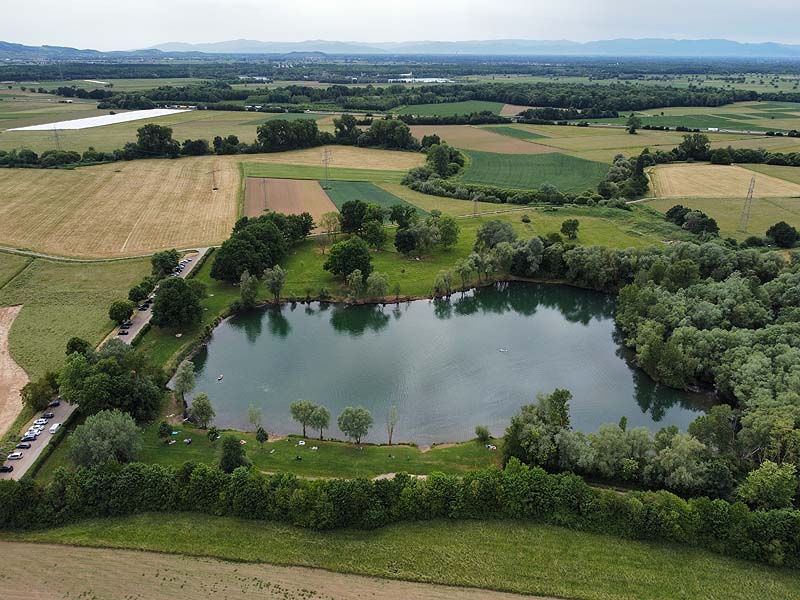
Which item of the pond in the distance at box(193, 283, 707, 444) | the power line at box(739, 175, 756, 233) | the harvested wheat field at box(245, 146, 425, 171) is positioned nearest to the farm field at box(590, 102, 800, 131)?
the harvested wheat field at box(245, 146, 425, 171)

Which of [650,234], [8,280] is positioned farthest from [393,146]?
[8,280]

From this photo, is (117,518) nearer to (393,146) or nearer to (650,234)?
(650,234)

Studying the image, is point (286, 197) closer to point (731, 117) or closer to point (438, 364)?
point (438, 364)

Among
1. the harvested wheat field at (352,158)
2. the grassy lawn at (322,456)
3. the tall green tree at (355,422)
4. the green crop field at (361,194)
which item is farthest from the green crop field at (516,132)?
the tall green tree at (355,422)

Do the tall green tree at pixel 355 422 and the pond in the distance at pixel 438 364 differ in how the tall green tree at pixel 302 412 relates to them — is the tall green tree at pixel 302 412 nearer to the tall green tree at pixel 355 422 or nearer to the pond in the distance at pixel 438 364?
the tall green tree at pixel 355 422

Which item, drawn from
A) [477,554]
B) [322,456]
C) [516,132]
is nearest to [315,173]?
[516,132]

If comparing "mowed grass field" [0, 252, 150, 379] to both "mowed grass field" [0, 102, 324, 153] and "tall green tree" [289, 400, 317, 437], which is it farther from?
"mowed grass field" [0, 102, 324, 153]

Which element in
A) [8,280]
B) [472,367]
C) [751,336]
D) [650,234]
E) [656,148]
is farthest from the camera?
[656,148]
